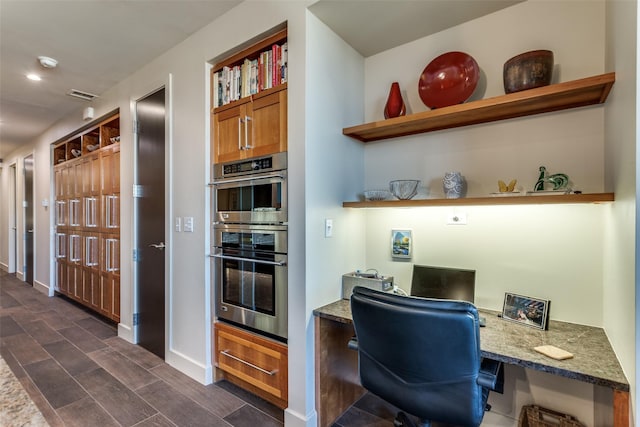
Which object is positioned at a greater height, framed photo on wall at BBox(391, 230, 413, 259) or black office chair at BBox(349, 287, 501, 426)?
framed photo on wall at BBox(391, 230, 413, 259)

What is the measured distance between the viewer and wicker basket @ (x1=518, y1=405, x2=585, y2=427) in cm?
151

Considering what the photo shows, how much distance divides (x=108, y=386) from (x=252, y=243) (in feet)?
5.05

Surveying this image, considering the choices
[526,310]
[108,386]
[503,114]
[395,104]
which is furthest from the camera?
[108,386]

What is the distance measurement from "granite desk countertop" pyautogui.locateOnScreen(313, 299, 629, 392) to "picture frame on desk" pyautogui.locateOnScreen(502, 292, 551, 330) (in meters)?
0.03

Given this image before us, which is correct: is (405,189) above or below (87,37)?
below

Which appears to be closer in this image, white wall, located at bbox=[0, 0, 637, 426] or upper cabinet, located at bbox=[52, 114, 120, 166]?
white wall, located at bbox=[0, 0, 637, 426]

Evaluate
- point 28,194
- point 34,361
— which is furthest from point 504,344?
point 28,194

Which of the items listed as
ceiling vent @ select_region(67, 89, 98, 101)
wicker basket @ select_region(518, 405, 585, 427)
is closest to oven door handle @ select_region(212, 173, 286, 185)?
wicker basket @ select_region(518, 405, 585, 427)

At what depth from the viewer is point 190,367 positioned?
2.38m

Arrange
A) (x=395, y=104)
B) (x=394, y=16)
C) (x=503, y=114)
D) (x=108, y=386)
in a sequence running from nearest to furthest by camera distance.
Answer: (x=503, y=114) → (x=394, y=16) → (x=395, y=104) → (x=108, y=386)

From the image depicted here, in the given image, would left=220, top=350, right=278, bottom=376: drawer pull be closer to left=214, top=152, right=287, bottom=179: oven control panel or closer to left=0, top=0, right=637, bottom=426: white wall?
left=0, top=0, right=637, bottom=426: white wall

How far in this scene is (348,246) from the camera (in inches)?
82.5

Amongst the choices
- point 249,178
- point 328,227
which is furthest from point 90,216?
point 328,227

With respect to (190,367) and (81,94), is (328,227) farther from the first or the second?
(81,94)
